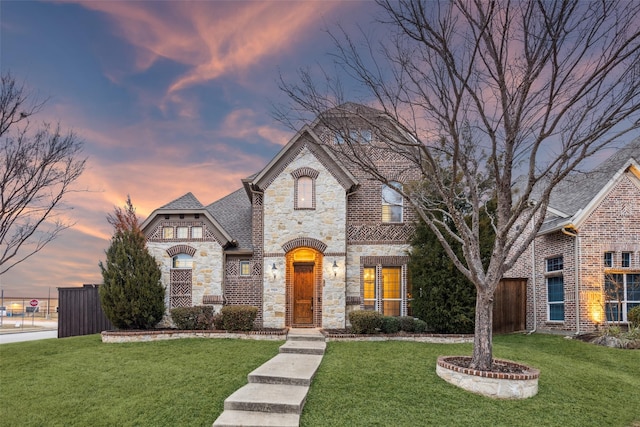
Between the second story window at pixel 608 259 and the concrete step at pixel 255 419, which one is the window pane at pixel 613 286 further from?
the concrete step at pixel 255 419

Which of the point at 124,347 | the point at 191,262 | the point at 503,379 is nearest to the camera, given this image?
the point at 503,379

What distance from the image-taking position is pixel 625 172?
13055mm

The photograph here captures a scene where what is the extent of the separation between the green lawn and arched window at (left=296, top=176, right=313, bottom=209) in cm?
535

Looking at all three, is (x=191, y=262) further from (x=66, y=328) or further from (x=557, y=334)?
(x=557, y=334)

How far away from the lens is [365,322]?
465 inches

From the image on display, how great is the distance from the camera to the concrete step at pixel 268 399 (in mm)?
6137

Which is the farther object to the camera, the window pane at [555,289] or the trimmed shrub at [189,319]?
the window pane at [555,289]

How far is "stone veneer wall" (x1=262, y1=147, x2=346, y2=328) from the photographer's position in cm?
1355

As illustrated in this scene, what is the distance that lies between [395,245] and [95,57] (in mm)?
11706

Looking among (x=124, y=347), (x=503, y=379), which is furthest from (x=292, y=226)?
(x=503, y=379)

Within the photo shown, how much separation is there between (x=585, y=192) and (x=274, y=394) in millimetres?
13544

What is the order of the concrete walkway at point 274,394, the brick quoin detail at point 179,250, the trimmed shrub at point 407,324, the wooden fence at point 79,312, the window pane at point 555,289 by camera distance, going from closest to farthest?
1. the concrete walkway at point 274,394
2. the trimmed shrub at point 407,324
3. the window pane at point 555,289
4. the brick quoin detail at point 179,250
5. the wooden fence at point 79,312

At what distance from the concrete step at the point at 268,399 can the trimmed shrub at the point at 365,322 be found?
4.99 metres

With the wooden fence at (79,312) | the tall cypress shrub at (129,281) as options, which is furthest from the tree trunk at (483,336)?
the wooden fence at (79,312)
